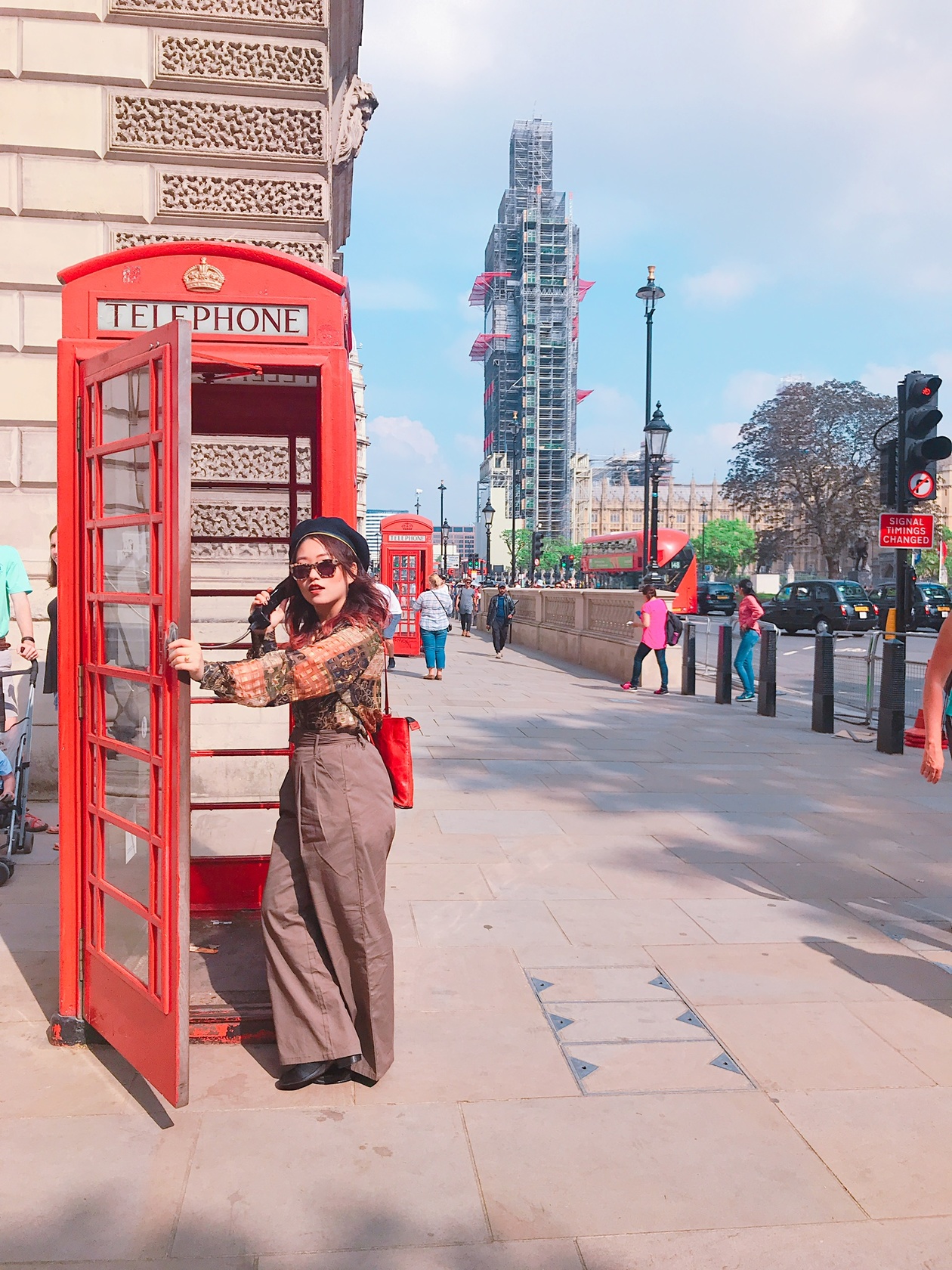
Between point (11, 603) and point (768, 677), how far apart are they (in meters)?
9.58

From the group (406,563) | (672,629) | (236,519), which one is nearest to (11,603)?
(236,519)

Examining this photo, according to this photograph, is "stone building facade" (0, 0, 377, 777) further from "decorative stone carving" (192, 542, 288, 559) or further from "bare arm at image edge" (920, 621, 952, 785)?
"bare arm at image edge" (920, 621, 952, 785)

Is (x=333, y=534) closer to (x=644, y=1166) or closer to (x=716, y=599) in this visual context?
(x=644, y=1166)

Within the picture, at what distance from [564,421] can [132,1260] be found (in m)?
171

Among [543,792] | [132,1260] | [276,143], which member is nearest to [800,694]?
[543,792]

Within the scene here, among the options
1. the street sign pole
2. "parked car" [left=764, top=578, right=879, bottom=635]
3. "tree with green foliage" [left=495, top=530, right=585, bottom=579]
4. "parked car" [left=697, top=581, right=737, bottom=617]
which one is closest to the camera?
the street sign pole

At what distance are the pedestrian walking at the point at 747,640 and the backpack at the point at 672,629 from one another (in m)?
0.98

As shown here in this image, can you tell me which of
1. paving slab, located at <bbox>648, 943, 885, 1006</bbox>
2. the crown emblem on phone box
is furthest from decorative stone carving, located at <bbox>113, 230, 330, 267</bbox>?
paving slab, located at <bbox>648, 943, 885, 1006</bbox>

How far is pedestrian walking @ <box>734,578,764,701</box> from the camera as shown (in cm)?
1451

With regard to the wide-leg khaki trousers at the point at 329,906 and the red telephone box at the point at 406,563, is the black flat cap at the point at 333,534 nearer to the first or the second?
the wide-leg khaki trousers at the point at 329,906

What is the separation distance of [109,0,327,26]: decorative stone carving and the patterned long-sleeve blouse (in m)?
6.08

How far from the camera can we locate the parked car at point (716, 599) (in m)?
50.3

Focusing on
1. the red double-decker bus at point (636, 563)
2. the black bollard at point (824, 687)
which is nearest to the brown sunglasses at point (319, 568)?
the black bollard at point (824, 687)

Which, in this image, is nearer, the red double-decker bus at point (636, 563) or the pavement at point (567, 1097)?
the pavement at point (567, 1097)
